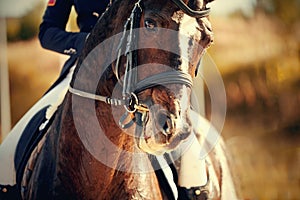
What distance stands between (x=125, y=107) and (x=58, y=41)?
2.16 feet

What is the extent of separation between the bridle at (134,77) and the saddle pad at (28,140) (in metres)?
0.52

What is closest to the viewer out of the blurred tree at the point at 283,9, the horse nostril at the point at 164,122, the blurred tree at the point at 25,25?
the horse nostril at the point at 164,122

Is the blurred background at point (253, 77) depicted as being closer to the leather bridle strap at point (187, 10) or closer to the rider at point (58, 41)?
the rider at point (58, 41)

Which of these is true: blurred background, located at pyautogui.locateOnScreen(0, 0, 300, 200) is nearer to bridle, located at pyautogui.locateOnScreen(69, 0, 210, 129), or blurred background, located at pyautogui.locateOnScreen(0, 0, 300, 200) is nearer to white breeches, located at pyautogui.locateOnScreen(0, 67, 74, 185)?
white breeches, located at pyautogui.locateOnScreen(0, 67, 74, 185)

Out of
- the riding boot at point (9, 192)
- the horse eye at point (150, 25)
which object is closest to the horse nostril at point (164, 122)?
the horse eye at point (150, 25)

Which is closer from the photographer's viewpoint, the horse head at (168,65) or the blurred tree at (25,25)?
the horse head at (168,65)

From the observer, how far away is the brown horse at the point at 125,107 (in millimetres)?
1643

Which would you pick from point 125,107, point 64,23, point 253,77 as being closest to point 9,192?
point 64,23

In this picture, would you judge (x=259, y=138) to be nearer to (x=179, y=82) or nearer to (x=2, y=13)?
(x=2, y=13)

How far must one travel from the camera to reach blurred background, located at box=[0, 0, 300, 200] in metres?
5.19

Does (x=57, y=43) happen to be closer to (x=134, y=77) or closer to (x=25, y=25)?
(x=134, y=77)

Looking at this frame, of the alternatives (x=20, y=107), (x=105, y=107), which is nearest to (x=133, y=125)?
(x=105, y=107)

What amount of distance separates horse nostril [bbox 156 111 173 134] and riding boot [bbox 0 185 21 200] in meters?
0.80

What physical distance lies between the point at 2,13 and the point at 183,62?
3550 millimetres
